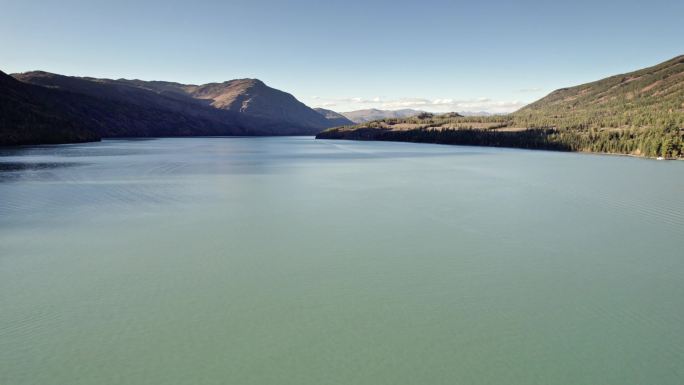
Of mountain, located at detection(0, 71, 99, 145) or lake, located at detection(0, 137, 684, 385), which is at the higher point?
mountain, located at detection(0, 71, 99, 145)

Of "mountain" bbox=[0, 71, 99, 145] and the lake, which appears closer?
the lake

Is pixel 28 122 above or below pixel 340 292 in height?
above

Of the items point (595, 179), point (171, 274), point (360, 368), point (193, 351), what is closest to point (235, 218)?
point (171, 274)

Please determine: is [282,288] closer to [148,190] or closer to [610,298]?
[610,298]

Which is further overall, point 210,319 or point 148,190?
point 148,190

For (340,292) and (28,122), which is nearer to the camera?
(340,292)

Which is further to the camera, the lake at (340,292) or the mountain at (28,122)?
the mountain at (28,122)

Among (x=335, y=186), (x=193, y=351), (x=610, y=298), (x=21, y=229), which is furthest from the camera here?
(x=335, y=186)

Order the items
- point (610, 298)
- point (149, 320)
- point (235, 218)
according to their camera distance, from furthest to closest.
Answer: point (235, 218) < point (610, 298) < point (149, 320)
